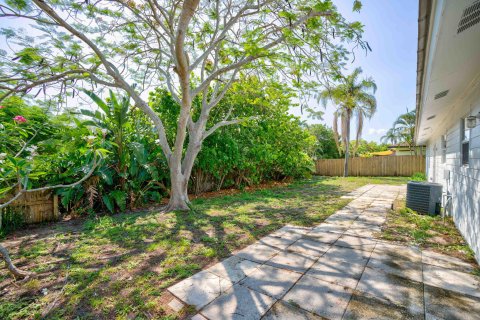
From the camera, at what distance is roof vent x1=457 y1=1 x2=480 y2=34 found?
1.55 m

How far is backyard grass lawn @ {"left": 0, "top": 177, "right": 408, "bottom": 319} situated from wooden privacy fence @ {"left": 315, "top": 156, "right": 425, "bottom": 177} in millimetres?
14602

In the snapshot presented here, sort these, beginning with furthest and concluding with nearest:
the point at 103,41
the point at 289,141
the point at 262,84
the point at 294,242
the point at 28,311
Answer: the point at 289,141 → the point at 262,84 → the point at 103,41 → the point at 294,242 → the point at 28,311

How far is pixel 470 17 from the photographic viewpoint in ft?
5.41

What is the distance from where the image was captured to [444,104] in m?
4.36

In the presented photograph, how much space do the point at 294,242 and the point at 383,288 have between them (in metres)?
1.40

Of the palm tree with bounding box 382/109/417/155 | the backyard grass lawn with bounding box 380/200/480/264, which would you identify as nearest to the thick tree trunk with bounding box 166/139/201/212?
the backyard grass lawn with bounding box 380/200/480/264

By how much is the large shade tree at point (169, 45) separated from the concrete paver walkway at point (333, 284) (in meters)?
3.38

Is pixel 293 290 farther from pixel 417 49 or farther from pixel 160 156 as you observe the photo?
pixel 160 156

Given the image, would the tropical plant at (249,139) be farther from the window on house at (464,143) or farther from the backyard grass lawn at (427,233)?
the backyard grass lawn at (427,233)

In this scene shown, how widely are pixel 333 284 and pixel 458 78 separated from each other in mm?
3175

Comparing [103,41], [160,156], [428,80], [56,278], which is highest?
[103,41]

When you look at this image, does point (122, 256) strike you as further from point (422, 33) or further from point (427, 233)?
point (427, 233)

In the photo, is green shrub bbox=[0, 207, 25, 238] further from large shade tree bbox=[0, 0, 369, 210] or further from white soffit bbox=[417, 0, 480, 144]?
white soffit bbox=[417, 0, 480, 144]

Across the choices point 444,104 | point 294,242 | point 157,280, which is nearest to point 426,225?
point 444,104
